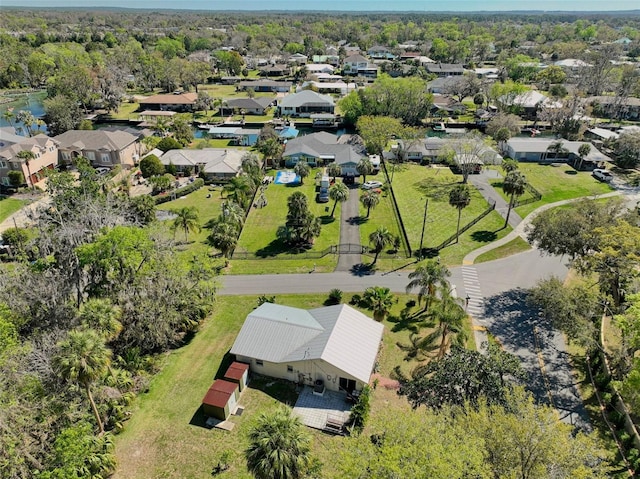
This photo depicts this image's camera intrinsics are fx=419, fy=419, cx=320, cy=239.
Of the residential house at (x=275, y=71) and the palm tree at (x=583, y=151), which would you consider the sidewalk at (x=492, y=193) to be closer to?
the palm tree at (x=583, y=151)

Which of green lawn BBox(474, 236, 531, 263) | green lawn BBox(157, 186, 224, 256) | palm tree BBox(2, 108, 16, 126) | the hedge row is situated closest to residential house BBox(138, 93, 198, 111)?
palm tree BBox(2, 108, 16, 126)

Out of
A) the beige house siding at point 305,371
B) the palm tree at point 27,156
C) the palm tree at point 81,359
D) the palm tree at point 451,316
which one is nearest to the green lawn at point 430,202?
the palm tree at point 451,316

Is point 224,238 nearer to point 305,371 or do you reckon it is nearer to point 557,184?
point 305,371

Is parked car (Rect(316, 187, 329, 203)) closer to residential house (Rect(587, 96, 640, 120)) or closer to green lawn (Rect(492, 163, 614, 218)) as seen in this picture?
green lawn (Rect(492, 163, 614, 218))

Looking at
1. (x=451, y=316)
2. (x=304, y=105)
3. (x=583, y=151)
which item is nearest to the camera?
(x=451, y=316)

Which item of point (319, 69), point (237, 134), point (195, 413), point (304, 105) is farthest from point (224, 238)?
point (319, 69)
